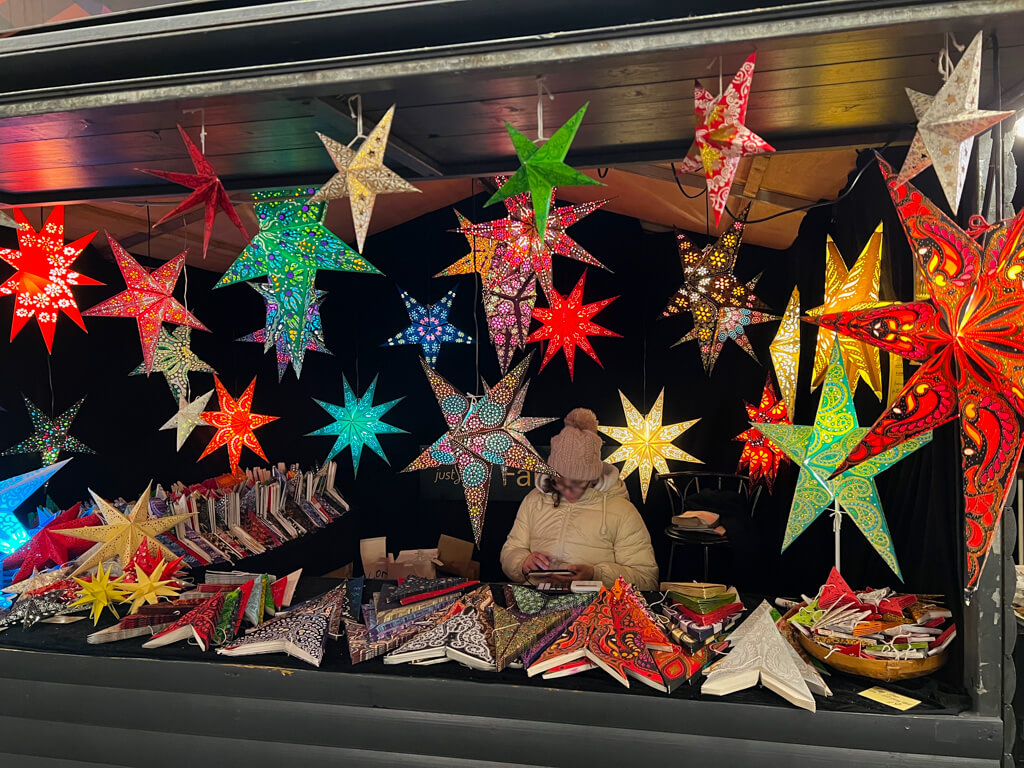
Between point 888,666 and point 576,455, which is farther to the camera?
point 576,455

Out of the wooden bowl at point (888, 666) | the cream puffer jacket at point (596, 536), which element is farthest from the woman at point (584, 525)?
the wooden bowl at point (888, 666)

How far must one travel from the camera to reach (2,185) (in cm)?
348

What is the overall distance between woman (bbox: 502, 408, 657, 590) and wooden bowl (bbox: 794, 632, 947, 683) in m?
1.90

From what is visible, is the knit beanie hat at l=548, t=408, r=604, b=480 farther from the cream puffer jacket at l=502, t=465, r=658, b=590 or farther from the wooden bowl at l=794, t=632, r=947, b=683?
the wooden bowl at l=794, t=632, r=947, b=683

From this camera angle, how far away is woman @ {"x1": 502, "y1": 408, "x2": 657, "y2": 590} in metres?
4.30

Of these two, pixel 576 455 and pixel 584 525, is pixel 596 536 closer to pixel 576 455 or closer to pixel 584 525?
pixel 584 525

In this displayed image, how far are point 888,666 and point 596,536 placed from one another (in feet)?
7.25

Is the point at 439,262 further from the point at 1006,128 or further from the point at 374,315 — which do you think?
the point at 1006,128

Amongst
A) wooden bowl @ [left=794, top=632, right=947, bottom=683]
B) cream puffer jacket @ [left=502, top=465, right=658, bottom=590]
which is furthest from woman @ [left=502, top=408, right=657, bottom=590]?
wooden bowl @ [left=794, top=632, right=947, bottom=683]

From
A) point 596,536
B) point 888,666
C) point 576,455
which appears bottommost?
point 596,536

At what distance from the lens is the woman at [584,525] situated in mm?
4297

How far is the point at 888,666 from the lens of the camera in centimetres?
227

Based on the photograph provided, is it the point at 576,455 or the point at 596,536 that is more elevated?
the point at 576,455

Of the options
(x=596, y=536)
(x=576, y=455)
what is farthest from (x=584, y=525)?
(x=576, y=455)
